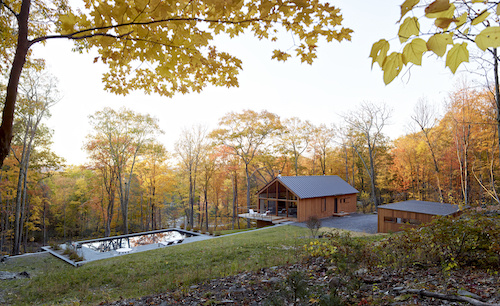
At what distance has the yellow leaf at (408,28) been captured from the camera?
0.84 meters

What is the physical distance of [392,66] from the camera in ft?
2.97

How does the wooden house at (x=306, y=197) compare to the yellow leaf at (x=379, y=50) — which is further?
the wooden house at (x=306, y=197)

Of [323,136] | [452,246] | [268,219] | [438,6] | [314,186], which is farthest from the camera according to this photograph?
[323,136]

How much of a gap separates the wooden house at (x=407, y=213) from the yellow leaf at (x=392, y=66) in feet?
43.9

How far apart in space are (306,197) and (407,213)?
736 centimetres

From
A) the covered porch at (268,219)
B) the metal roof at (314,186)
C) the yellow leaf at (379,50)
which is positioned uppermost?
the yellow leaf at (379,50)

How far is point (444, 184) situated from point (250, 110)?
Answer: 19.6 metres

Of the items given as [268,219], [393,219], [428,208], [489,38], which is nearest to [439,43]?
[489,38]

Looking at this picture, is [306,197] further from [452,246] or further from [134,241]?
[452,246]

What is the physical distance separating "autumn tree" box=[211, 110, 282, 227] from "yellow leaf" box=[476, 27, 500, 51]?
2279cm

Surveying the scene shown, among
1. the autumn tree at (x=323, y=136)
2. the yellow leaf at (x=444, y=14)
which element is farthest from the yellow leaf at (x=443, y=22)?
the autumn tree at (x=323, y=136)

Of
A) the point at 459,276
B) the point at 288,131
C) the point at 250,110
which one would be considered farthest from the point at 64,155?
the point at 459,276

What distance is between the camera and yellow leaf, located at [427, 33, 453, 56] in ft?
2.74

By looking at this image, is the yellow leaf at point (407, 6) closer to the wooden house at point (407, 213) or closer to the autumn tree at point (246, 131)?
the wooden house at point (407, 213)
